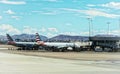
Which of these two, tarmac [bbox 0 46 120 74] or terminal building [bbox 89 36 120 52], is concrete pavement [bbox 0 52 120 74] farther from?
terminal building [bbox 89 36 120 52]

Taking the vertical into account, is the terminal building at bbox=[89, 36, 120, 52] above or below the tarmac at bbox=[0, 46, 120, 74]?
above

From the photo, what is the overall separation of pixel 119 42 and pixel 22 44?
121 ft

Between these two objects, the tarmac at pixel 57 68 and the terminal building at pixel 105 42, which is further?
the terminal building at pixel 105 42

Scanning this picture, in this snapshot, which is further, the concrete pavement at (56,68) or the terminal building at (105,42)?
the terminal building at (105,42)

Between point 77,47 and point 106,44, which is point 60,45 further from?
point 106,44

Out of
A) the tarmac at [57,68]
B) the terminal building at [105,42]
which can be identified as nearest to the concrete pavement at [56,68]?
the tarmac at [57,68]

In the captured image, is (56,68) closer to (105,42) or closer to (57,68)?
(57,68)

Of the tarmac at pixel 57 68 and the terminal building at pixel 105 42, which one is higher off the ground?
the terminal building at pixel 105 42

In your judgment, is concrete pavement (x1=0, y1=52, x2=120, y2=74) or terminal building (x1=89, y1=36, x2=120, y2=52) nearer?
concrete pavement (x1=0, y1=52, x2=120, y2=74)

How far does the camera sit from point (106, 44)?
139 m

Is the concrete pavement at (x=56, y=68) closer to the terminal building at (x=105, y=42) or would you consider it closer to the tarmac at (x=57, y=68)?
the tarmac at (x=57, y=68)

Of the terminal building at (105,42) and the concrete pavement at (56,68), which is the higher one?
the terminal building at (105,42)

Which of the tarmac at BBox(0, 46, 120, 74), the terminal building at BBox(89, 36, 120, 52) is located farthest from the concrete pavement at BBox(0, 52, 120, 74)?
the terminal building at BBox(89, 36, 120, 52)

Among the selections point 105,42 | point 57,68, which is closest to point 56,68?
point 57,68
